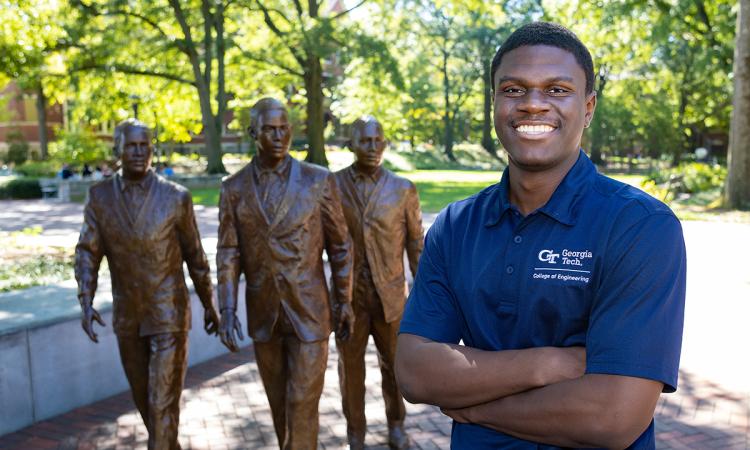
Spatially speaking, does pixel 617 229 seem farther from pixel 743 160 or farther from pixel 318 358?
pixel 743 160

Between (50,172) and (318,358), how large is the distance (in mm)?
32985

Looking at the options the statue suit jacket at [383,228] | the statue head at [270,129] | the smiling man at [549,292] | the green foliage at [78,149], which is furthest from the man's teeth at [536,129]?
the green foliage at [78,149]

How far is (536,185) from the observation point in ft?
6.97

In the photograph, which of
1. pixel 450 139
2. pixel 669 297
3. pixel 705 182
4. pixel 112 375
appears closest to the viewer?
pixel 669 297

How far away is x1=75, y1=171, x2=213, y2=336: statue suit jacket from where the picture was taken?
4.79 meters

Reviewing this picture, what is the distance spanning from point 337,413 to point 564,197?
181 inches

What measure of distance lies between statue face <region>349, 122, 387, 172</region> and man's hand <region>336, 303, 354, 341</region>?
1111 mm

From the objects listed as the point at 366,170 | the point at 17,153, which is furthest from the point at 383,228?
the point at 17,153

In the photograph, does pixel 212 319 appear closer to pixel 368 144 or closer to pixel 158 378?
pixel 158 378

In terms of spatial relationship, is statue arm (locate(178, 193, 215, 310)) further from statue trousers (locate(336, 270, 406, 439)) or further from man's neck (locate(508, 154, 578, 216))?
man's neck (locate(508, 154, 578, 216))

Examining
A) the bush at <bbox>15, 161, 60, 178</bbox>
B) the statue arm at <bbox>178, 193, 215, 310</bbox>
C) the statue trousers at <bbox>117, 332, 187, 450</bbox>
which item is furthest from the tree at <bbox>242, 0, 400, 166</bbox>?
the statue trousers at <bbox>117, 332, 187, 450</bbox>

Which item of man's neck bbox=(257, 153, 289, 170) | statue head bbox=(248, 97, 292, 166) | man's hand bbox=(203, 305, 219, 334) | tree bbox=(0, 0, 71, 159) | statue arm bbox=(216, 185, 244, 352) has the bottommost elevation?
man's hand bbox=(203, 305, 219, 334)

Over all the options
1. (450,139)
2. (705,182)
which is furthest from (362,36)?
(450,139)

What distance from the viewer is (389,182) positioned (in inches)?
217
